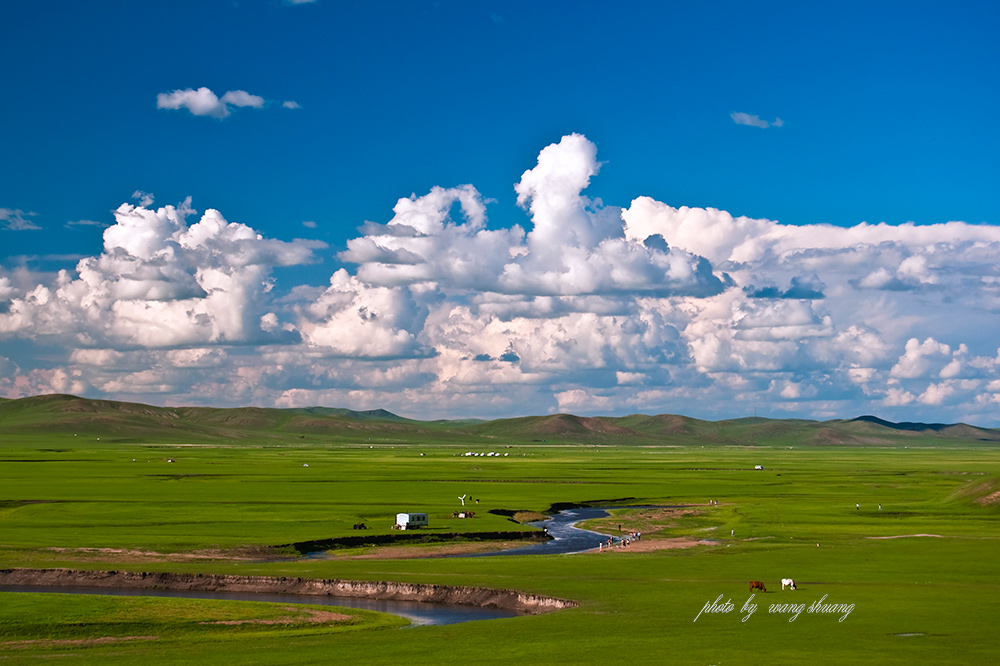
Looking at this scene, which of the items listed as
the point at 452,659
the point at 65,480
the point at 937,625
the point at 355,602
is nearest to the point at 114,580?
the point at 355,602

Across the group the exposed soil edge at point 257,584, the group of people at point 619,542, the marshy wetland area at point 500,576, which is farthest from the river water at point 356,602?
the group of people at point 619,542

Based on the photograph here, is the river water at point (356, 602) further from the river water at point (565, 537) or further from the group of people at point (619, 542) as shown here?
the group of people at point (619, 542)

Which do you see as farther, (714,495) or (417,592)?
(714,495)

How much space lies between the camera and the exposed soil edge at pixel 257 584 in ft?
177

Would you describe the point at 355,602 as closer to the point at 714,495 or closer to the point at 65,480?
the point at 714,495

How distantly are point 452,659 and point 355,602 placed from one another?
2021 cm

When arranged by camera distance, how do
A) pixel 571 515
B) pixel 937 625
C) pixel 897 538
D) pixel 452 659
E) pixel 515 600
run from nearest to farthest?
pixel 452 659 → pixel 937 625 → pixel 515 600 → pixel 897 538 → pixel 571 515

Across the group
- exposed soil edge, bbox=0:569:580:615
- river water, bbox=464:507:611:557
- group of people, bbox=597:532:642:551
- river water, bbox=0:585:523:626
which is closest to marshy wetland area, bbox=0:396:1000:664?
exposed soil edge, bbox=0:569:580:615

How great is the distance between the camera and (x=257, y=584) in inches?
2286

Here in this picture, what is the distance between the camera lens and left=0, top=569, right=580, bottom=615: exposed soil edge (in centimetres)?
5403

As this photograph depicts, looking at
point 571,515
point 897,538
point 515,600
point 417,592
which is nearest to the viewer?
point 515,600

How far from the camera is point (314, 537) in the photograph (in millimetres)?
77562

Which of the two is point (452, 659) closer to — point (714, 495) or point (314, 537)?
point (314, 537)

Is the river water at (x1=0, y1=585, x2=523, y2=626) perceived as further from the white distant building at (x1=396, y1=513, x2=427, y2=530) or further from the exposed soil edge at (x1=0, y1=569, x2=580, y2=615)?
the white distant building at (x1=396, y1=513, x2=427, y2=530)
